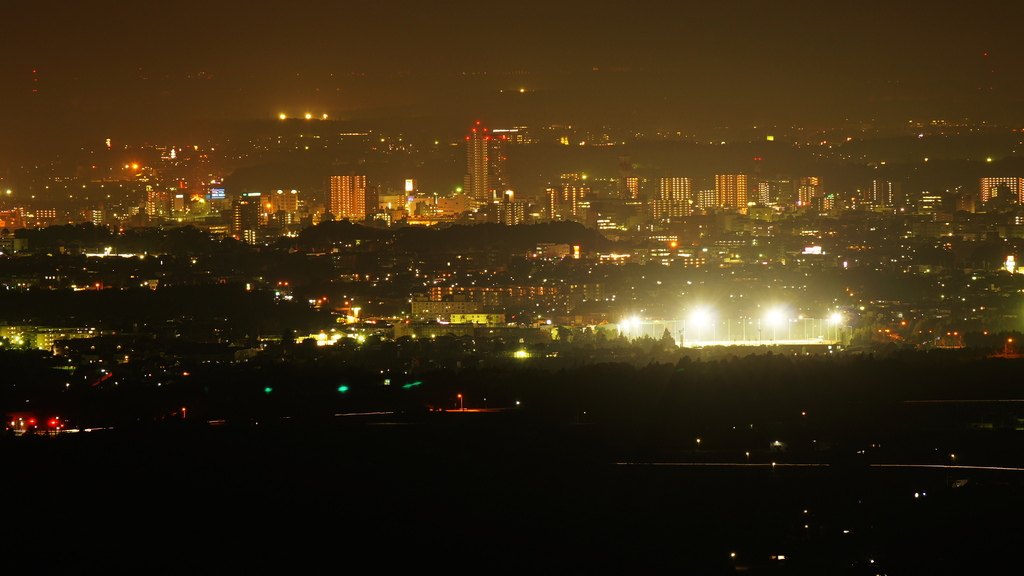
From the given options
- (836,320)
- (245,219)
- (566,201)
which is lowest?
(836,320)

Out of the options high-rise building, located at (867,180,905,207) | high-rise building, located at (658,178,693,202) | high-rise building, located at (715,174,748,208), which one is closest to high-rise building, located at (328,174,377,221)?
high-rise building, located at (658,178,693,202)

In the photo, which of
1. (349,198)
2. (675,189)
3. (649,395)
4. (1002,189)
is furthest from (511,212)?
(649,395)

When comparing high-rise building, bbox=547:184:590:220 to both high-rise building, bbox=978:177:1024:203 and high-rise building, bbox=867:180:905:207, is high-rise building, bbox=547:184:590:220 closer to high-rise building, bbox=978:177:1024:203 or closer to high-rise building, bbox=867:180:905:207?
high-rise building, bbox=867:180:905:207

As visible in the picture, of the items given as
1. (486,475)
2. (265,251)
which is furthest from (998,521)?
(265,251)

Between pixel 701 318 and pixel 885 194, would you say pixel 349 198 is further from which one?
pixel 701 318

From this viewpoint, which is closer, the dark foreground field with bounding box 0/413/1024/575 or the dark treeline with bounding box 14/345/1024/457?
the dark foreground field with bounding box 0/413/1024/575

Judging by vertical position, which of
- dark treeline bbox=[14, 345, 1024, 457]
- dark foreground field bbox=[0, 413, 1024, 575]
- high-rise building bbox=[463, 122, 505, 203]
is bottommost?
dark foreground field bbox=[0, 413, 1024, 575]

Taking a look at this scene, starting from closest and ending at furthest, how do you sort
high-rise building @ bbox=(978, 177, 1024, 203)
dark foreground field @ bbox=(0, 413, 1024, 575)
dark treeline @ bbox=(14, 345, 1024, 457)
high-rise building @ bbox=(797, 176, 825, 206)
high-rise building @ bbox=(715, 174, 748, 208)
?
dark foreground field @ bbox=(0, 413, 1024, 575) < dark treeline @ bbox=(14, 345, 1024, 457) < high-rise building @ bbox=(978, 177, 1024, 203) < high-rise building @ bbox=(797, 176, 825, 206) < high-rise building @ bbox=(715, 174, 748, 208)

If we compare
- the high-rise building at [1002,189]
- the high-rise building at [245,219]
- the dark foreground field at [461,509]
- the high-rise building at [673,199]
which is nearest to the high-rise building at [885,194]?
the high-rise building at [1002,189]
